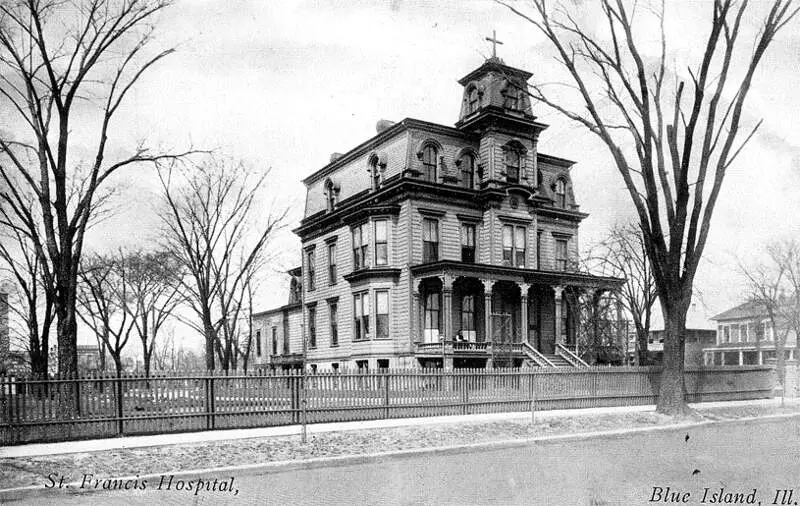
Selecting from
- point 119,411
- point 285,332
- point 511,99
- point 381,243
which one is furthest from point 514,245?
point 119,411

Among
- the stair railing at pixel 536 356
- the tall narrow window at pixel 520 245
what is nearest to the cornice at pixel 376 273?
the tall narrow window at pixel 520 245

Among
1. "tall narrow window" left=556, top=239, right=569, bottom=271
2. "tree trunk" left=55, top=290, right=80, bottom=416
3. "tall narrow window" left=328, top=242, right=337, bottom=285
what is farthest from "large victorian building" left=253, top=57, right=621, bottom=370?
"tree trunk" left=55, top=290, right=80, bottom=416

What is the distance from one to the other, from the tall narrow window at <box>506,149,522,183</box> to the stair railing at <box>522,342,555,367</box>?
7.72 m

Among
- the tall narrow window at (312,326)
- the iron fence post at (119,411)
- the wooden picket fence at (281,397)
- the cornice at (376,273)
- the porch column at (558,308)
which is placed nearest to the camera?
the wooden picket fence at (281,397)

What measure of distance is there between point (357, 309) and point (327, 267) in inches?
168

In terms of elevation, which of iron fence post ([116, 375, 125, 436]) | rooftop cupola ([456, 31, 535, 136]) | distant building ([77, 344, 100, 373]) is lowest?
distant building ([77, 344, 100, 373])

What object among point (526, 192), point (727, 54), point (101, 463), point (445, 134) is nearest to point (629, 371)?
point (727, 54)

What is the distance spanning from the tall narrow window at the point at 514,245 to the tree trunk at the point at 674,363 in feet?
39.7

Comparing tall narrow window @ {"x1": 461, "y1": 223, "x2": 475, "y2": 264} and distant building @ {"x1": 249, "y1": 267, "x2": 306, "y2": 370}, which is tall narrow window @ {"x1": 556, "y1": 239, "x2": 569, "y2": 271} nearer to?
tall narrow window @ {"x1": 461, "y1": 223, "x2": 475, "y2": 264}

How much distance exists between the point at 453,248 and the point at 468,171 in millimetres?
3742

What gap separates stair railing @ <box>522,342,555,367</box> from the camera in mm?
27541

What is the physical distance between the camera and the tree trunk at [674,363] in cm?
1819

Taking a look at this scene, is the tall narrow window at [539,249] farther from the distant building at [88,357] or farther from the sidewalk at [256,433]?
the distant building at [88,357]

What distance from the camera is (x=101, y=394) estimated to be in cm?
1319
